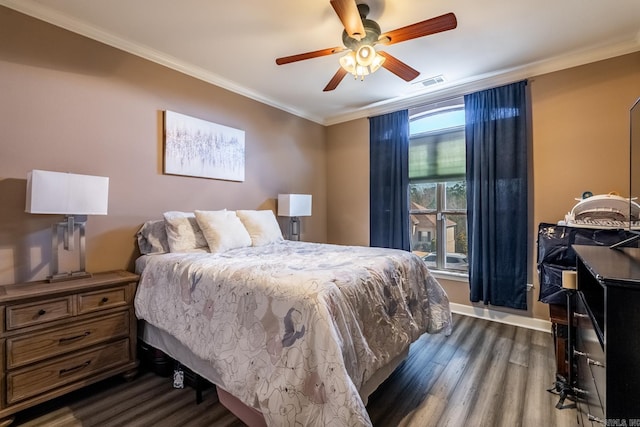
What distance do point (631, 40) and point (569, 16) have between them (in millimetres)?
850

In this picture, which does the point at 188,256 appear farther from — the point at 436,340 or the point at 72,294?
the point at 436,340

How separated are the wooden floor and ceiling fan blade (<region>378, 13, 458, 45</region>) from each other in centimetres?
238

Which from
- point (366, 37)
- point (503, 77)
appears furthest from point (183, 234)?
point (503, 77)

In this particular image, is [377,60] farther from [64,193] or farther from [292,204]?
[64,193]

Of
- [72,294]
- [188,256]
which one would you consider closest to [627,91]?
[188,256]

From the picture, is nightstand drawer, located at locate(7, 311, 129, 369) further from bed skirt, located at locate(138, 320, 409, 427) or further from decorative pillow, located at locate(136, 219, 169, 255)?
decorative pillow, located at locate(136, 219, 169, 255)

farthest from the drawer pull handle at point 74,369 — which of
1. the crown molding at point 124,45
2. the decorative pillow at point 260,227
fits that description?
the crown molding at point 124,45

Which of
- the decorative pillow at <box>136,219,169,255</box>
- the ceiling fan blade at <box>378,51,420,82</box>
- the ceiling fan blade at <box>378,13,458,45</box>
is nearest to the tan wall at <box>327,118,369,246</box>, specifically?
the ceiling fan blade at <box>378,51,420,82</box>

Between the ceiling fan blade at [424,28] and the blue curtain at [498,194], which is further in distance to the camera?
the blue curtain at [498,194]

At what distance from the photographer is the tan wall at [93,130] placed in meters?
2.01

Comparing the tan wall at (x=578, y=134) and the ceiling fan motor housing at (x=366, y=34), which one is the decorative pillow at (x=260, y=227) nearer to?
the ceiling fan motor housing at (x=366, y=34)

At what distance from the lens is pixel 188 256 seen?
2213 mm

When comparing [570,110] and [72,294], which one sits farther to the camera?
[570,110]

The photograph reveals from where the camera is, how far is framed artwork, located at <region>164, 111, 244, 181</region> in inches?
112
